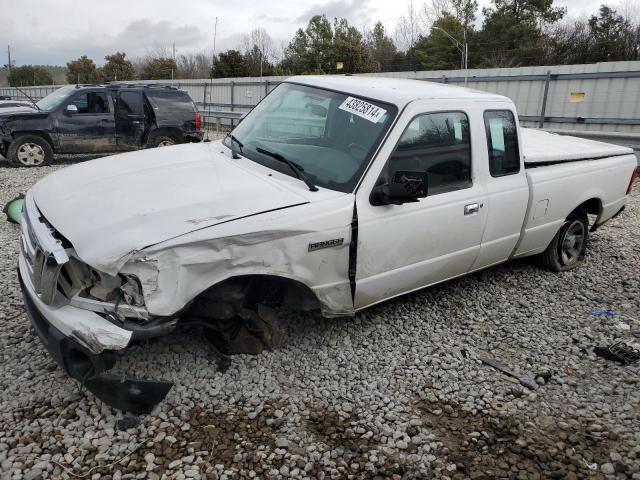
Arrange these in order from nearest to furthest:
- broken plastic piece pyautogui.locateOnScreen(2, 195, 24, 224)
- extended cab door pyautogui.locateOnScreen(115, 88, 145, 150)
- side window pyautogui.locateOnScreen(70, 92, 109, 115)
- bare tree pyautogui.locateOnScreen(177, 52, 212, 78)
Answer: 1. broken plastic piece pyautogui.locateOnScreen(2, 195, 24, 224)
2. side window pyautogui.locateOnScreen(70, 92, 109, 115)
3. extended cab door pyautogui.locateOnScreen(115, 88, 145, 150)
4. bare tree pyautogui.locateOnScreen(177, 52, 212, 78)

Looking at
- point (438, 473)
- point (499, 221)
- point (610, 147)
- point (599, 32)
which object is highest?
point (599, 32)

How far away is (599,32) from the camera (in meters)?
29.9

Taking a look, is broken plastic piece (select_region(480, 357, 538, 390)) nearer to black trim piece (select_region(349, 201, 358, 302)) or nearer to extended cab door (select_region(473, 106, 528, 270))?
extended cab door (select_region(473, 106, 528, 270))

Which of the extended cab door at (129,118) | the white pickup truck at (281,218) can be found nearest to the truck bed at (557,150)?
the white pickup truck at (281,218)

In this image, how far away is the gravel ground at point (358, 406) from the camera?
2639mm

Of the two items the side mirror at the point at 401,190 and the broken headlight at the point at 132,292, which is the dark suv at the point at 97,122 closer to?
the side mirror at the point at 401,190

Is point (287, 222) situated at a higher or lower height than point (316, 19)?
lower

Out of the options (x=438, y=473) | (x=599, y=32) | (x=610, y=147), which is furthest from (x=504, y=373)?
(x=599, y=32)

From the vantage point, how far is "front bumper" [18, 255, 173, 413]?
2551mm

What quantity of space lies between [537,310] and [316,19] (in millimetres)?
41502

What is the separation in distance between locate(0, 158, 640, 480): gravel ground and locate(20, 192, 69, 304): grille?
73 cm

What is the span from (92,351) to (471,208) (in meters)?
2.83

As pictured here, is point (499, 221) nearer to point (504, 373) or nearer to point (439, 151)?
point (439, 151)

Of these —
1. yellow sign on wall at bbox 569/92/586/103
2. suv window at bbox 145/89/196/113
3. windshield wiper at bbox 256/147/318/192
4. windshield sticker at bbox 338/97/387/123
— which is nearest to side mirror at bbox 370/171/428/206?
windshield wiper at bbox 256/147/318/192
